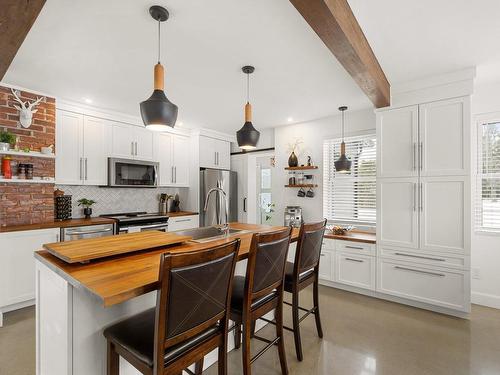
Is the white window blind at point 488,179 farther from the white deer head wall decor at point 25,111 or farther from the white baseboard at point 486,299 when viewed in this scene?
the white deer head wall decor at point 25,111

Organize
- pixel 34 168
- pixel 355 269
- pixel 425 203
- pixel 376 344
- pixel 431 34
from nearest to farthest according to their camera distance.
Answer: pixel 431 34
pixel 376 344
pixel 425 203
pixel 34 168
pixel 355 269

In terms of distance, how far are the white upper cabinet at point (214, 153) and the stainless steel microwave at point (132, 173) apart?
3.25 feet

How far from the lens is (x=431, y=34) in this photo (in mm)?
2121

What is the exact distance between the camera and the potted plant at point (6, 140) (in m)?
2.95

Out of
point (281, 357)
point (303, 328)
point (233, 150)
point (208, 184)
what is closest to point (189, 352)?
point (281, 357)

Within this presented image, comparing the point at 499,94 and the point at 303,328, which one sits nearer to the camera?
the point at 303,328

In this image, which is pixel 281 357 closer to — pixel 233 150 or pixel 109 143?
pixel 109 143

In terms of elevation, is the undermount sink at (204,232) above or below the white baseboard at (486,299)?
above

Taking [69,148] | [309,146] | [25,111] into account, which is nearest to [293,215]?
[309,146]

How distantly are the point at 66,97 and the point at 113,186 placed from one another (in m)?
1.34

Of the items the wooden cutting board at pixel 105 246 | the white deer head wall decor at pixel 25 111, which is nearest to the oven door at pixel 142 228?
the white deer head wall decor at pixel 25 111

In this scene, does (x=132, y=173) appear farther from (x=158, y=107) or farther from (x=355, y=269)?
(x=355, y=269)

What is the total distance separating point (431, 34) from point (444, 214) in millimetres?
1836

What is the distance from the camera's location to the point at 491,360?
2.14 meters
